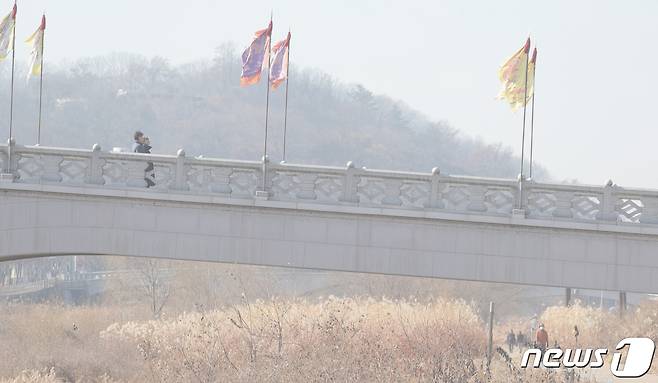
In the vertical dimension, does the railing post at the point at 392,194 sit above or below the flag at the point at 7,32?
below

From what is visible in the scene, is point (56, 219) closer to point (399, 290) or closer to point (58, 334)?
point (58, 334)

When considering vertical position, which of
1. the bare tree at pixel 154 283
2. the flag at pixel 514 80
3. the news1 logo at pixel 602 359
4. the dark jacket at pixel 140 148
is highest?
the flag at pixel 514 80

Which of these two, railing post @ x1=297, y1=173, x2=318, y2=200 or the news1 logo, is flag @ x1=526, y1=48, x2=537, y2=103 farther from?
the news1 logo

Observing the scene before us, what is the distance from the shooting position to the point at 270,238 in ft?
99.0

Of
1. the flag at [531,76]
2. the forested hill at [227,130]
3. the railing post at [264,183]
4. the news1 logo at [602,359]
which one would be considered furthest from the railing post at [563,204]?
the forested hill at [227,130]

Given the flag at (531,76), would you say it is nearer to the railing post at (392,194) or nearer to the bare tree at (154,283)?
the railing post at (392,194)

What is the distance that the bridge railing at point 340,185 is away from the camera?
2944 centimetres

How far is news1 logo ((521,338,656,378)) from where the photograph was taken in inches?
1355

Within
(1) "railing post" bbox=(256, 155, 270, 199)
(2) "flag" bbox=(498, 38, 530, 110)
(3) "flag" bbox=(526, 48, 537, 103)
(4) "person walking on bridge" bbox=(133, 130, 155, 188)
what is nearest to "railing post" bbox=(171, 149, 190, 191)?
(4) "person walking on bridge" bbox=(133, 130, 155, 188)

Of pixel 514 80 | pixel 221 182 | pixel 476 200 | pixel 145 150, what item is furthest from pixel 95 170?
pixel 514 80

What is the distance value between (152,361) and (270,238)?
7150 millimetres

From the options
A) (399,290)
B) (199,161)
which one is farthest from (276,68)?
(399,290)

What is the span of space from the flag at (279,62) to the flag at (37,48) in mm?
6154

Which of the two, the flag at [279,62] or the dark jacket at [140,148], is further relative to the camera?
the flag at [279,62]
